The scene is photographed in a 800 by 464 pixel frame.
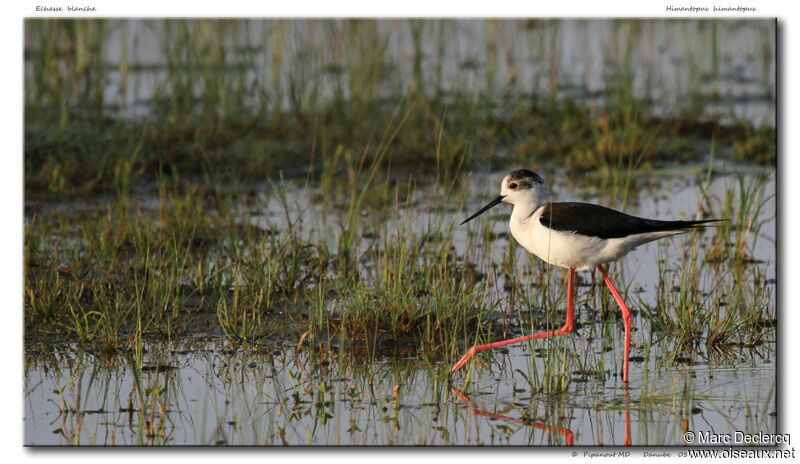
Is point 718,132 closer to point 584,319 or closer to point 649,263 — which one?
point 649,263

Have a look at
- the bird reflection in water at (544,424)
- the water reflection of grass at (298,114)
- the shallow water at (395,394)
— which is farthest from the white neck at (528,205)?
the water reflection of grass at (298,114)

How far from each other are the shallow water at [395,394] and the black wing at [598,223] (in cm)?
54

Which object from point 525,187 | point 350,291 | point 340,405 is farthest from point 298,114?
point 340,405

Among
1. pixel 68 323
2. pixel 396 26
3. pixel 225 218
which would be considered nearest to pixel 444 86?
pixel 396 26

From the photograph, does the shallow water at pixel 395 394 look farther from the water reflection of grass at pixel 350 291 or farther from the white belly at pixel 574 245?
the white belly at pixel 574 245

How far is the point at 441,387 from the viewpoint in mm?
4711

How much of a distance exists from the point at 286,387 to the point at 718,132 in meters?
5.46

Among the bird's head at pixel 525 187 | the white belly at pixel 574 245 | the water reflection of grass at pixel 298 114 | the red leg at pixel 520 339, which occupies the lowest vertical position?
the red leg at pixel 520 339

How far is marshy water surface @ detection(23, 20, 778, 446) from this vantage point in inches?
177

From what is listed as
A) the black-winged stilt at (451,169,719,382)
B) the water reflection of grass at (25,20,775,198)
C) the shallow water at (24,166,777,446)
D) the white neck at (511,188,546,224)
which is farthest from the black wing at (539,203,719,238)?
the water reflection of grass at (25,20,775,198)

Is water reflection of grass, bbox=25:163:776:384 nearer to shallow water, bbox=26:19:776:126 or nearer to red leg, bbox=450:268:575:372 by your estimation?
red leg, bbox=450:268:575:372

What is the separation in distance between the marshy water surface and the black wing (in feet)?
1.54

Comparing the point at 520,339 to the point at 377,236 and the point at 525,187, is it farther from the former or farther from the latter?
the point at 377,236

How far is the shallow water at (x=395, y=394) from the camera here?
4246 mm
